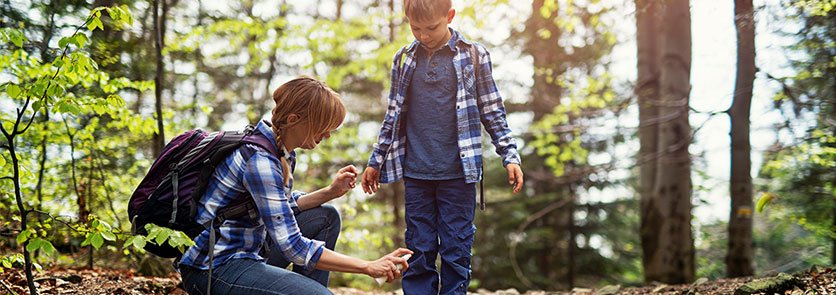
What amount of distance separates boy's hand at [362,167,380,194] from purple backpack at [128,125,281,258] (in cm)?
111

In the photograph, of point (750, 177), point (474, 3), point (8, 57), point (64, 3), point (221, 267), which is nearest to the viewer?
point (221, 267)

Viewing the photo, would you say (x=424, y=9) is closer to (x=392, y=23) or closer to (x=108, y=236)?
(x=108, y=236)

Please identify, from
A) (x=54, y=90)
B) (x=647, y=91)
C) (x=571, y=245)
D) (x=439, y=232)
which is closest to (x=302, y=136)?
(x=54, y=90)

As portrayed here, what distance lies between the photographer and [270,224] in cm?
240

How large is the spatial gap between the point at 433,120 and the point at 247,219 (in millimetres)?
1342

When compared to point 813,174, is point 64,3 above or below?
above

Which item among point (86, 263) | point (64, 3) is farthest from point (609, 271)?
point (64, 3)

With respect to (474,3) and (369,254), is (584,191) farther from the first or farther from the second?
(474,3)

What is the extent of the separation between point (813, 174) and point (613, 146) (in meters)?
3.94

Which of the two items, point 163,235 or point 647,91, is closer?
point 163,235

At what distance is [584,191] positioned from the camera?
12.3 metres

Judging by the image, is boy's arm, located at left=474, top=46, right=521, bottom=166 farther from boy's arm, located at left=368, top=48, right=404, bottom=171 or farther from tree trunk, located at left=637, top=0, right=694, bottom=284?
tree trunk, located at left=637, top=0, right=694, bottom=284

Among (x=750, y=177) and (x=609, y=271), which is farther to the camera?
(x=609, y=271)

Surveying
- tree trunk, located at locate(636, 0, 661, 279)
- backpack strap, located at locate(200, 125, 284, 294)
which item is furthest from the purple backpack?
tree trunk, located at locate(636, 0, 661, 279)
